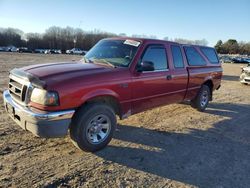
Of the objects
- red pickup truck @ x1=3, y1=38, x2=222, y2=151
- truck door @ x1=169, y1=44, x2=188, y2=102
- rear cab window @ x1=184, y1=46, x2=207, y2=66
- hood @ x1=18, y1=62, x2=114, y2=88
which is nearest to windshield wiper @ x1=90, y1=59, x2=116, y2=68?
red pickup truck @ x1=3, y1=38, x2=222, y2=151

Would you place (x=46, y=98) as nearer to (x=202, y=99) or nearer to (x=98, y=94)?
(x=98, y=94)

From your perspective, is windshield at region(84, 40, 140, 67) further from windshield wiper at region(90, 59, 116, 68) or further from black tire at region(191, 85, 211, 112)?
black tire at region(191, 85, 211, 112)

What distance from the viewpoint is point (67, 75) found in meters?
3.74

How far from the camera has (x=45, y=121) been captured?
3.41m

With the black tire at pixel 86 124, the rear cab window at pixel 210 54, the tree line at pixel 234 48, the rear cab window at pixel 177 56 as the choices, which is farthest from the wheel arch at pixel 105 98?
the tree line at pixel 234 48

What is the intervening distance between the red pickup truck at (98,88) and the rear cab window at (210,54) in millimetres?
1457

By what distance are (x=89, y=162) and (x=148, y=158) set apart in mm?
1016

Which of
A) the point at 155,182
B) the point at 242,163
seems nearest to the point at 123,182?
the point at 155,182

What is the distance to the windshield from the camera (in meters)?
4.64

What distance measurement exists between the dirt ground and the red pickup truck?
0.45 metres

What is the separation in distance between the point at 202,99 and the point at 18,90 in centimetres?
527

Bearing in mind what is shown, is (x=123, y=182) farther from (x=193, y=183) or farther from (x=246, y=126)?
(x=246, y=126)

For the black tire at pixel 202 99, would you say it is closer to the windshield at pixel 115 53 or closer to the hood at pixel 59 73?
the windshield at pixel 115 53

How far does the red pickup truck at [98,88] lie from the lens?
3488 millimetres
